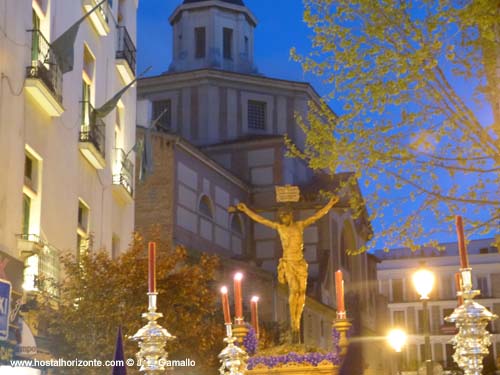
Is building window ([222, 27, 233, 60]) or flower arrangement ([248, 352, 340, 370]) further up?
building window ([222, 27, 233, 60])

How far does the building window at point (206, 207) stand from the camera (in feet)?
128

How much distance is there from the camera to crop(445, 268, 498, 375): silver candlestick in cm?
645

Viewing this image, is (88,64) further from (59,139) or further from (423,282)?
(423,282)

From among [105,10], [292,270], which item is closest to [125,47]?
[105,10]

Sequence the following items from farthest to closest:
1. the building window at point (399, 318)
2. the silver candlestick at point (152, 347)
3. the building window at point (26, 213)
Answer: the building window at point (399, 318) → the building window at point (26, 213) → the silver candlestick at point (152, 347)

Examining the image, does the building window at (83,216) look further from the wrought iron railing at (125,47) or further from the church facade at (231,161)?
the church facade at (231,161)

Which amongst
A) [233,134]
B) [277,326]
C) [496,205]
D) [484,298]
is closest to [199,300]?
[496,205]

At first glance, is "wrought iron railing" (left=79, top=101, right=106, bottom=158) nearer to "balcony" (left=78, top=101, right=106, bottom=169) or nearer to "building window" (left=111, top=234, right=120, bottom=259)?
"balcony" (left=78, top=101, right=106, bottom=169)

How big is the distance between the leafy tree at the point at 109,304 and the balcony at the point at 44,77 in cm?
307

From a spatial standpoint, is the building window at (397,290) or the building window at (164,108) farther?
the building window at (397,290)

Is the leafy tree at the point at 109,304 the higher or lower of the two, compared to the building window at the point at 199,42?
lower

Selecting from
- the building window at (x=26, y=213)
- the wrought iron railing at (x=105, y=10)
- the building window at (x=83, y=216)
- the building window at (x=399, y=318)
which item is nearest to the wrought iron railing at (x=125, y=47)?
the wrought iron railing at (x=105, y=10)

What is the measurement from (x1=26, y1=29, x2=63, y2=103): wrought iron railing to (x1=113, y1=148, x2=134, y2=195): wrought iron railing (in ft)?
19.1

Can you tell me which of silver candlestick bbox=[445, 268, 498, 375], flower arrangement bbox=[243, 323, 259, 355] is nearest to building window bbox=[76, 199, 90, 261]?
flower arrangement bbox=[243, 323, 259, 355]
